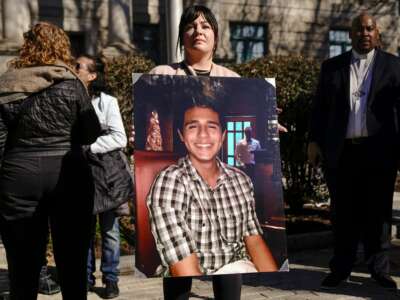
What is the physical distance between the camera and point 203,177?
3.49 metres

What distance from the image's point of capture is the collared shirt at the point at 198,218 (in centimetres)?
334

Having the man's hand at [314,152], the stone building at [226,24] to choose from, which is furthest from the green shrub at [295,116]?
the stone building at [226,24]

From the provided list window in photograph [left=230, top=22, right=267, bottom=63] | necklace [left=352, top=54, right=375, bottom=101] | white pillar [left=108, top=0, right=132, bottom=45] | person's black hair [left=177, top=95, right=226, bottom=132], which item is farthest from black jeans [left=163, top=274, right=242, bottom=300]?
window in photograph [left=230, top=22, right=267, bottom=63]

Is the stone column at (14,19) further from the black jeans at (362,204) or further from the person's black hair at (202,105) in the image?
the person's black hair at (202,105)

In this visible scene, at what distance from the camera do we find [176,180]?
3426 mm

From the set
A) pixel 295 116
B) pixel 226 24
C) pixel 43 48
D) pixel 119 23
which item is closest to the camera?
pixel 43 48

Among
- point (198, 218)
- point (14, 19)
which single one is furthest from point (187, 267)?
point (14, 19)

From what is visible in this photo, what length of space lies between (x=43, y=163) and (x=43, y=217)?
12.5 inches

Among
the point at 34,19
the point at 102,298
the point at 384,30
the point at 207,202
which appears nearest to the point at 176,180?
the point at 207,202

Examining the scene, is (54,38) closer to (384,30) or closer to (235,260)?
(235,260)

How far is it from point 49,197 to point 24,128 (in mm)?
399

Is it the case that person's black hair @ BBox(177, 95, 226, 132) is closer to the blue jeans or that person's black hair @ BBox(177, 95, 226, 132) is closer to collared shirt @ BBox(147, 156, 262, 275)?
collared shirt @ BBox(147, 156, 262, 275)

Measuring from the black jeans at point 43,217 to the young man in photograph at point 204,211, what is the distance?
540 millimetres

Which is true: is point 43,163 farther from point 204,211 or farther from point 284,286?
point 284,286
